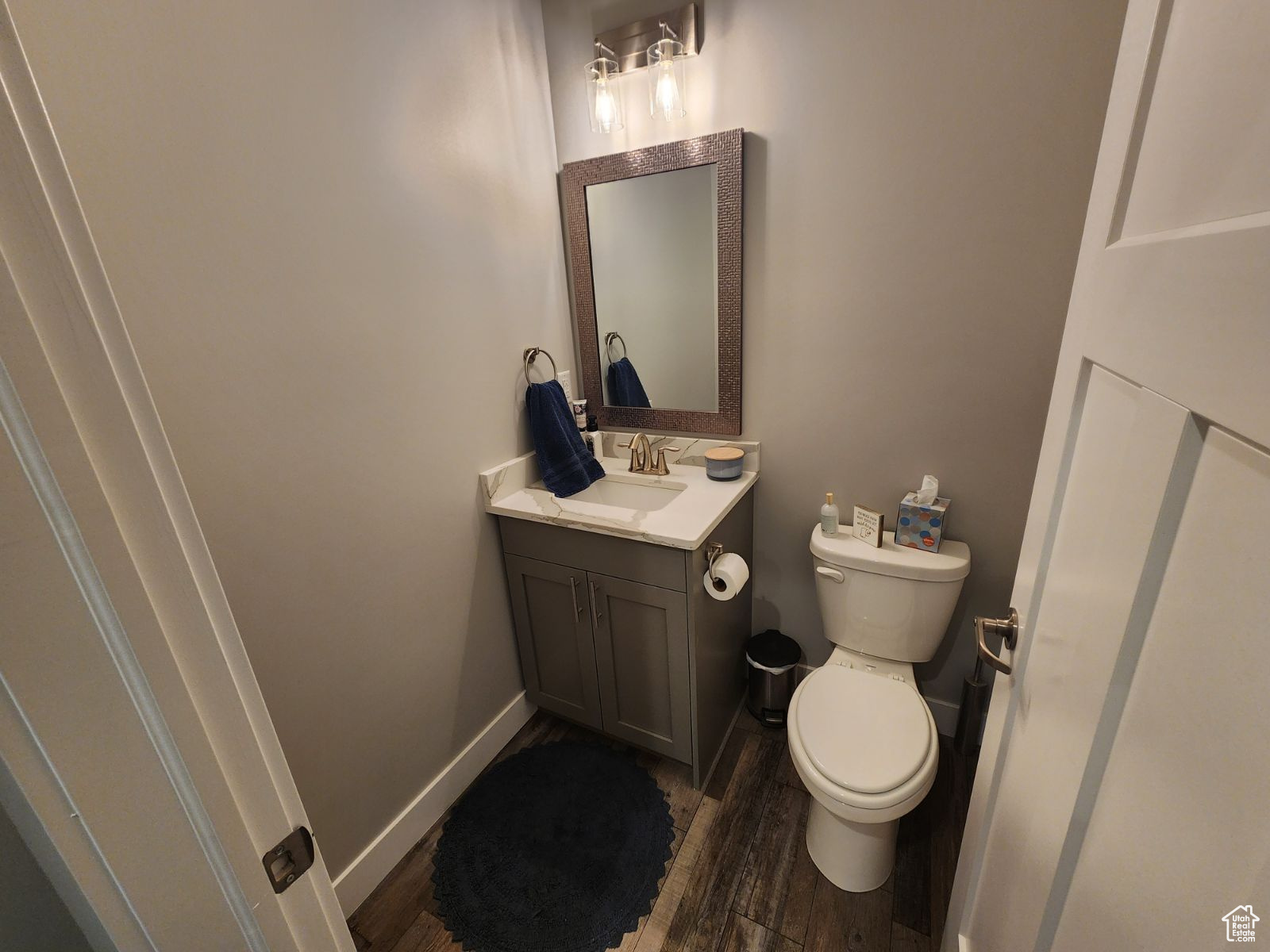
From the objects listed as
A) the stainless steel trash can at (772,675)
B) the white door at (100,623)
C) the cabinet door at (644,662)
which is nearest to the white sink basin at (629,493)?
the cabinet door at (644,662)

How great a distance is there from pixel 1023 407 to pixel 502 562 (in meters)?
1.62

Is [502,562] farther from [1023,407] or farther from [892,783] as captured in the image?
[1023,407]

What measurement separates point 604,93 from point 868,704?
1.96 m

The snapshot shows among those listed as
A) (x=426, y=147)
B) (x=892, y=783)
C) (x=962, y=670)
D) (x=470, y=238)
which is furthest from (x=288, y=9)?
(x=962, y=670)

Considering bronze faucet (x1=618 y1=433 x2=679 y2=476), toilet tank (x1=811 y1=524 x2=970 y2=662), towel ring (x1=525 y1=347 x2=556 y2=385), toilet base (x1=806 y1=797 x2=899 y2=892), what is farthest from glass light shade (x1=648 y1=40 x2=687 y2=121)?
toilet base (x1=806 y1=797 x2=899 y2=892)

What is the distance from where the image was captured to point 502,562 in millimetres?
1694

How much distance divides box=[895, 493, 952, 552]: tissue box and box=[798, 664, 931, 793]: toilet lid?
0.40 meters

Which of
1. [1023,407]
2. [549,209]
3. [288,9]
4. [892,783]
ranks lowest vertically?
[892,783]

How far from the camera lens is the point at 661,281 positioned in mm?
1707

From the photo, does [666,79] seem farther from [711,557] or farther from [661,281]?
[711,557]

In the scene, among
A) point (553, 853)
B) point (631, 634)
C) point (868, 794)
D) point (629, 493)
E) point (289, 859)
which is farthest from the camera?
point (629, 493)

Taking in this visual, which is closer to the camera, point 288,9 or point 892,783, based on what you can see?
point 288,9

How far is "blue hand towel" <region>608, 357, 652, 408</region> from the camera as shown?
1.86 m

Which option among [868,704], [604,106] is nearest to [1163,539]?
[868,704]
